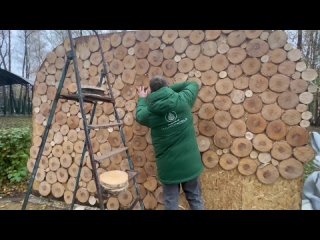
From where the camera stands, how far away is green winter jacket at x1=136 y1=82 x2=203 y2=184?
7.39 ft

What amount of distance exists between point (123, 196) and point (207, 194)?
107cm

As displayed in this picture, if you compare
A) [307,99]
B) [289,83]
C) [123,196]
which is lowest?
[123,196]

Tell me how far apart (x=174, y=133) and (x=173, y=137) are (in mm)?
38

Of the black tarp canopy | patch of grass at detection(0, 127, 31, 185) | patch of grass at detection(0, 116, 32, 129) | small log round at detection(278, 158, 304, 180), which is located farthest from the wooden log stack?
patch of grass at detection(0, 116, 32, 129)

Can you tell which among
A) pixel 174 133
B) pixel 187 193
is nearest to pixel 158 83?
pixel 174 133

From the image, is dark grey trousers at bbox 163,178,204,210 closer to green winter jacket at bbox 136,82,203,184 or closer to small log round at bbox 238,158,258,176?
green winter jacket at bbox 136,82,203,184

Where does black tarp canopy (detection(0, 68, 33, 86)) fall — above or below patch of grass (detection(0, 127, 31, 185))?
above

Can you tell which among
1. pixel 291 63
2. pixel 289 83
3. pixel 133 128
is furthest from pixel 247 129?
pixel 133 128

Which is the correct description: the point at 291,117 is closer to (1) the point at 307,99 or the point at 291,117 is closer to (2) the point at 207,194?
(1) the point at 307,99

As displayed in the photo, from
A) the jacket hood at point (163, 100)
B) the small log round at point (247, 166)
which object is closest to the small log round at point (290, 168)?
the small log round at point (247, 166)

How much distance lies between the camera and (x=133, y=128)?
3.14 m

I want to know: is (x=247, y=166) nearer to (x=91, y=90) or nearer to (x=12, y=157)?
(x=91, y=90)

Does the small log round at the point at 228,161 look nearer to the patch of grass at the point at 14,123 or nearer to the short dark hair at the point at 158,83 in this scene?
the short dark hair at the point at 158,83

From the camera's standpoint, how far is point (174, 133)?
231 cm
